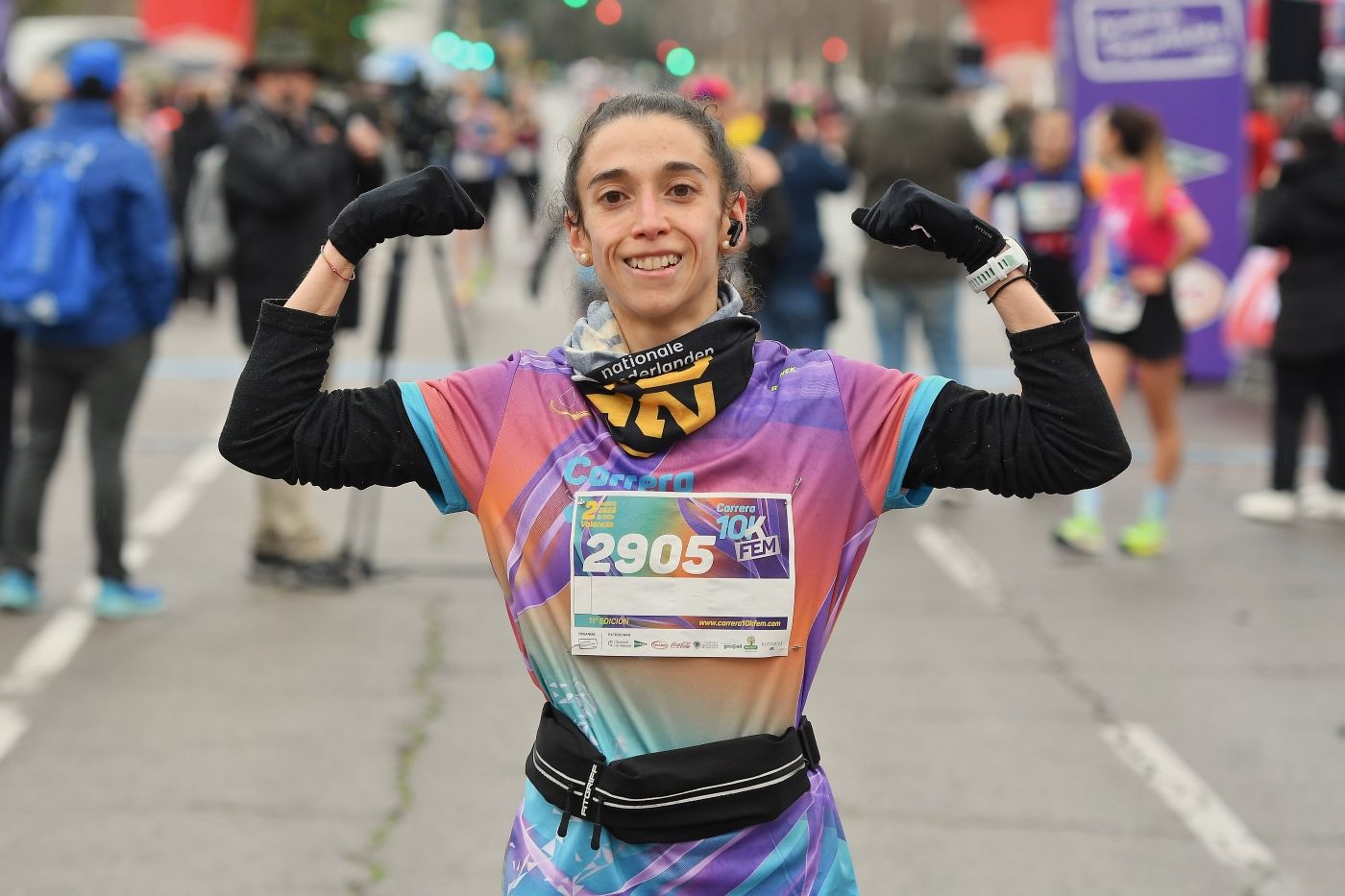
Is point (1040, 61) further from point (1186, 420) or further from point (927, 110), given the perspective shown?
point (927, 110)

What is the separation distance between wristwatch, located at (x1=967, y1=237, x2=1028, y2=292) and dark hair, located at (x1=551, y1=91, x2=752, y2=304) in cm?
38

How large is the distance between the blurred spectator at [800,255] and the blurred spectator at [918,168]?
0.25 meters

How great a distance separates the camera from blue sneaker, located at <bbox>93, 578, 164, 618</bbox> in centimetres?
738

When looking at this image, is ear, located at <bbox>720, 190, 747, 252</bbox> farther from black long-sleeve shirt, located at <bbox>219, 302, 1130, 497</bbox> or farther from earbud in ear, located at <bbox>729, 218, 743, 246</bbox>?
black long-sleeve shirt, located at <bbox>219, 302, 1130, 497</bbox>

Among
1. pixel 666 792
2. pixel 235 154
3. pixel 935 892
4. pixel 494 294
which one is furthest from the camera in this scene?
pixel 494 294

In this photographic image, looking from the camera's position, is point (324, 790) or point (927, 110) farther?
point (927, 110)

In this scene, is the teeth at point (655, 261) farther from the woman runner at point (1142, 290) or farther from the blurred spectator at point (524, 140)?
Result: the blurred spectator at point (524, 140)

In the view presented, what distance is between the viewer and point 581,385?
8.41ft

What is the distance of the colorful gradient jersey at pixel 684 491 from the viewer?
8.22 feet

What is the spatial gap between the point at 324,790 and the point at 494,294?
13632mm

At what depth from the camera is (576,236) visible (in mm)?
2697

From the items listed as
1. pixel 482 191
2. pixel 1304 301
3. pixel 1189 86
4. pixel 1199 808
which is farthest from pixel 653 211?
pixel 482 191

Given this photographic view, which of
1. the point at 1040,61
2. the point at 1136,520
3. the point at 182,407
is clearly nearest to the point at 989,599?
the point at 1136,520

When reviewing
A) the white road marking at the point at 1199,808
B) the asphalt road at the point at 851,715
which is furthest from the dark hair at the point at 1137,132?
the white road marking at the point at 1199,808
